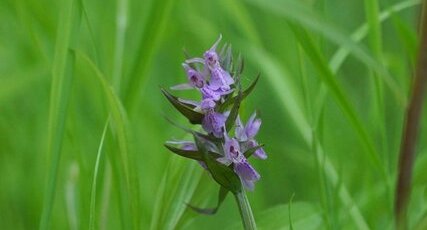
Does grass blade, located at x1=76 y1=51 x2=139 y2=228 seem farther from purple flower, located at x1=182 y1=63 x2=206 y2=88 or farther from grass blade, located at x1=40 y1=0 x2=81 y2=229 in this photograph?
purple flower, located at x1=182 y1=63 x2=206 y2=88

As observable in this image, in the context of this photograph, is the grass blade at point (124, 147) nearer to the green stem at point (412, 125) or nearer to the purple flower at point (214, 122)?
the purple flower at point (214, 122)

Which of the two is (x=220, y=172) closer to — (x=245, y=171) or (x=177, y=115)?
(x=245, y=171)

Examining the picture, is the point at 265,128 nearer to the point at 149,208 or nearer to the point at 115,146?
the point at 149,208

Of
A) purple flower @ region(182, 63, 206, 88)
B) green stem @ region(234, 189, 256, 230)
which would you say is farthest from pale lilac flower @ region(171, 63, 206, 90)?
green stem @ region(234, 189, 256, 230)

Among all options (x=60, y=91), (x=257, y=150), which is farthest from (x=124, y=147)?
(x=257, y=150)

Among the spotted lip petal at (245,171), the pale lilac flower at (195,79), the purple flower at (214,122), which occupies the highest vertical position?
the pale lilac flower at (195,79)

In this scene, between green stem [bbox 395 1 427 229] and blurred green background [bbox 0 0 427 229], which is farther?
blurred green background [bbox 0 0 427 229]

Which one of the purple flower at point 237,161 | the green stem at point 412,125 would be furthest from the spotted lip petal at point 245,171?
the green stem at point 412,125
